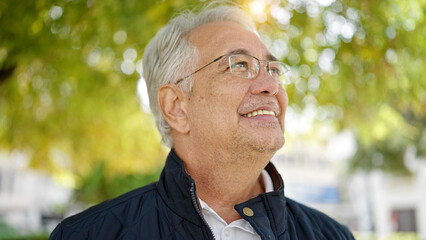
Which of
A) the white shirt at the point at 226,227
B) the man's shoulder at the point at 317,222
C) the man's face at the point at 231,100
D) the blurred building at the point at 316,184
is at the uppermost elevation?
the man's face at the point at 231,100

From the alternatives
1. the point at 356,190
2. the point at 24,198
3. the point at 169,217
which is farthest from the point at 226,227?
the point at 356,190

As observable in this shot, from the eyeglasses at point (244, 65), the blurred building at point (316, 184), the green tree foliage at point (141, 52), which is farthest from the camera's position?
the blurred building at point (316, 184)

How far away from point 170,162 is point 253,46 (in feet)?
2.36

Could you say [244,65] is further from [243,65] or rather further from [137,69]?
[137,69]

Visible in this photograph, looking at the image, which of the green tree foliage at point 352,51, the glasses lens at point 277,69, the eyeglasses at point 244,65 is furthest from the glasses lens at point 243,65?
the green tree foliage at point 352,51

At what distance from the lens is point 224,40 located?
2.21 m

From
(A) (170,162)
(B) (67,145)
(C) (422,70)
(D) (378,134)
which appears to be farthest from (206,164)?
(B) (67,145)

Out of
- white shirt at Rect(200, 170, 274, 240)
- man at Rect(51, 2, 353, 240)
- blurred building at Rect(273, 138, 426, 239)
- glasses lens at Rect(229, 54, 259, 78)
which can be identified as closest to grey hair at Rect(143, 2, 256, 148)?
man at Rect(51, 2, 353, 240)

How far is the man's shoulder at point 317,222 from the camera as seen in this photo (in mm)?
2107

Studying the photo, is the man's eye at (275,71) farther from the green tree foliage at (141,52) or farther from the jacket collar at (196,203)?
the green tree foliage at (141,52)

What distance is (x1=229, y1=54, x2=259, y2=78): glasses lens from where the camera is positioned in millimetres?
2094

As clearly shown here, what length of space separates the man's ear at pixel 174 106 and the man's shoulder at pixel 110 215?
37 cm

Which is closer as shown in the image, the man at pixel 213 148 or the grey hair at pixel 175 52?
the man at pixel 213 148

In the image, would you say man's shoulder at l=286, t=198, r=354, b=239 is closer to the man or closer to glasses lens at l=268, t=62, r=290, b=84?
the man
